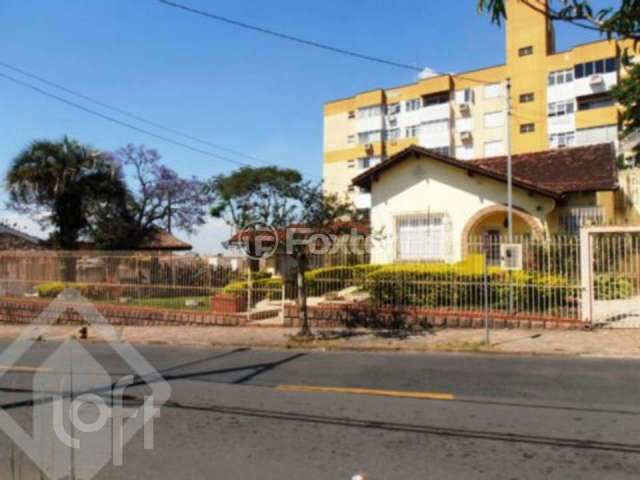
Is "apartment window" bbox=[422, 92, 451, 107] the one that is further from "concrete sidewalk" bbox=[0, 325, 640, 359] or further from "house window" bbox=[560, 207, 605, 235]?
"concrete sidewalk" bbox=[0, 325, 640, 359]

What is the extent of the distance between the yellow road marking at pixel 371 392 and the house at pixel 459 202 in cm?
991

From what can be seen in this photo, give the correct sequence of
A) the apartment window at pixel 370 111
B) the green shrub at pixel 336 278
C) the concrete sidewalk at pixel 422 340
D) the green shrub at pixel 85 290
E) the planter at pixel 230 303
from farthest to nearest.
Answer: the apartment window at pixel 370 111, the green shrub at pixel 85 290, the planter at pixel 230 303, the green shrub at pixel 336 278, the concrete sidewalk at pixel 422 340

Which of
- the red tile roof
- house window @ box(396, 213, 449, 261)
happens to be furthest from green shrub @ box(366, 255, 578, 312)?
the red tile roof

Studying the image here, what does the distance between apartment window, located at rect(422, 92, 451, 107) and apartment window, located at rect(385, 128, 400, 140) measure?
3773 millimetres

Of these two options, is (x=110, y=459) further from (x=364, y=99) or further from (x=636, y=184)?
(x=364, y=99)

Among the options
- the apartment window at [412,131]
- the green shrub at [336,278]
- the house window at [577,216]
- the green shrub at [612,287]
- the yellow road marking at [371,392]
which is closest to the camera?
the yellow road marking at [371,392]

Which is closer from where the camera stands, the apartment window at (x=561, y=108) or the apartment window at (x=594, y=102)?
the apartment window at (x=594, y=102)

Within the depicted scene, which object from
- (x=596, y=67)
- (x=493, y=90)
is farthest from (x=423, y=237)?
(x=493, y=90)

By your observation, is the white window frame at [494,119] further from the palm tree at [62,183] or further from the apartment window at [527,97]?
the palm tree at [62,183]

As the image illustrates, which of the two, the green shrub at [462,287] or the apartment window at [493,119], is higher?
the apartment window at [493,119]

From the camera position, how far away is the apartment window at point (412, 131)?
5131 cm

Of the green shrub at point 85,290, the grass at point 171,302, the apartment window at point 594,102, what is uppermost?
the apartment window at point 594,102

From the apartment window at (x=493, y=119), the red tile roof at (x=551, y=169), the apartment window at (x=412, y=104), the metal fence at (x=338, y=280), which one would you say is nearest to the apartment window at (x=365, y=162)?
the apartment window at (x=412, y=104)

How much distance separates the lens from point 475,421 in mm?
5641
